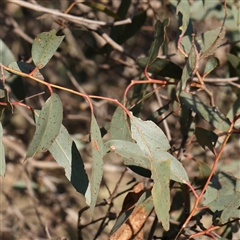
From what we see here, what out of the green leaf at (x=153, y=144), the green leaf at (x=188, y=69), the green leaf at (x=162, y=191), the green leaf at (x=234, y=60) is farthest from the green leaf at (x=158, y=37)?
the green leaf at (x=234, y=60)

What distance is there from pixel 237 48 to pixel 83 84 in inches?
50.5

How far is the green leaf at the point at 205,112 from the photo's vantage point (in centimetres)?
121

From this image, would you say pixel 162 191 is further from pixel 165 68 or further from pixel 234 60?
pixel 234 60

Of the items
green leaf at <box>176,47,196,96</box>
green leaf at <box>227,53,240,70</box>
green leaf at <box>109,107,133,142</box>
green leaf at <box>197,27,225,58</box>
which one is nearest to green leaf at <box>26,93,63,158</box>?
green leaf at <box>109,107,133,142</box>

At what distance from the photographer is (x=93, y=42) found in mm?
2635

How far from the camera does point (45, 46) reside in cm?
116

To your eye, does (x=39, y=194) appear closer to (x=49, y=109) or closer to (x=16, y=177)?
(x=16, y=177)

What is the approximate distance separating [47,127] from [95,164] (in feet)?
0.41

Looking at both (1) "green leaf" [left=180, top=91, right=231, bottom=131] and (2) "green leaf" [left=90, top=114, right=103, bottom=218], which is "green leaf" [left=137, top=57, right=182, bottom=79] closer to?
(1) "green leaf" [left=180, top=91, right=231, bottom=131]

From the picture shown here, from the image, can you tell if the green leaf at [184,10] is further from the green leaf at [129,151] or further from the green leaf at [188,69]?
the green leaf at [129,151]

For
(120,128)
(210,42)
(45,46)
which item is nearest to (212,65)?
(210,42)

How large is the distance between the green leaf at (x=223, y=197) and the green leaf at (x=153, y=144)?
0.31 feet

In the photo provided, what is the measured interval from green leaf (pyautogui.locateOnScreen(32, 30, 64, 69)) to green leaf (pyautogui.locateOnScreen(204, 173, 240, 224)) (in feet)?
1.49

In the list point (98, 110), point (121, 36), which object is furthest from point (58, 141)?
point (98, 110)
